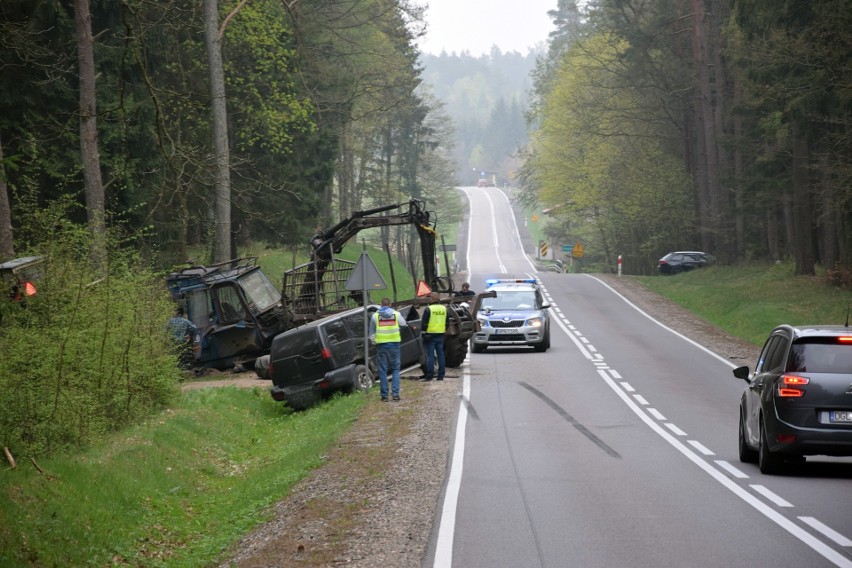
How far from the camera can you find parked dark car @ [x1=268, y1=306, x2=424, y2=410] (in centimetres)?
2297

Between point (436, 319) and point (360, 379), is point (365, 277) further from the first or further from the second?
point (360, 379)

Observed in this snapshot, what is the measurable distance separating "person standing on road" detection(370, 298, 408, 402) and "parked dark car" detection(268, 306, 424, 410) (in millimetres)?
1279

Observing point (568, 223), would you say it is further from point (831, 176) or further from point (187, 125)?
point (187, 125)

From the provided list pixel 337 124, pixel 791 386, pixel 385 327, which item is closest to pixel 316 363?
pixel 385 327

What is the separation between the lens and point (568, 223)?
281ft

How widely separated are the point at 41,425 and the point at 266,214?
2944cm

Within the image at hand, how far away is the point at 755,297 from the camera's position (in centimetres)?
4225

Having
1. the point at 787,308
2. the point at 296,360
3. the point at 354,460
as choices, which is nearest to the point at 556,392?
the point at 296,360

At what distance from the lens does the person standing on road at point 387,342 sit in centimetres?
2095

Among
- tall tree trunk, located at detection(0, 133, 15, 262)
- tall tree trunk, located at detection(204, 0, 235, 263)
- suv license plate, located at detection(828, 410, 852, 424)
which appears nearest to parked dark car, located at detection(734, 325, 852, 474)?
suv license plate, located at detection(828, 410, 852, 424)

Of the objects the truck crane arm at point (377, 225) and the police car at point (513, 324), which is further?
the police car at point (513, 324)

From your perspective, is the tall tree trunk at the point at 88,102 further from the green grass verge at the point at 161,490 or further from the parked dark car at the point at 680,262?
the parked dark car at the point at 680,262

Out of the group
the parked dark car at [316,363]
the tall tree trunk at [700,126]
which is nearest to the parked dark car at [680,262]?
the tall tree trunk at [700,126]

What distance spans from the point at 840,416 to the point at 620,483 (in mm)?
2549
